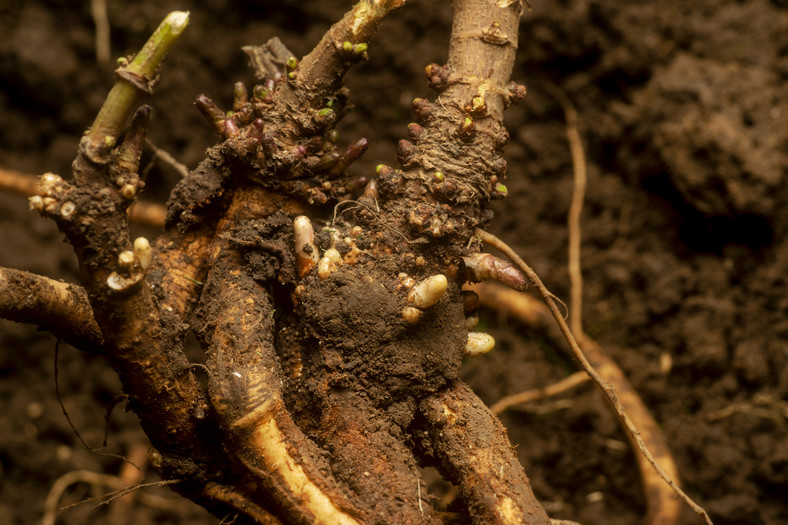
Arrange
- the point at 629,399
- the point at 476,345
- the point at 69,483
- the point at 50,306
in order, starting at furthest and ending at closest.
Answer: the point at 69,483
the point at 629,399
the point at 476,345
the point at 50,306

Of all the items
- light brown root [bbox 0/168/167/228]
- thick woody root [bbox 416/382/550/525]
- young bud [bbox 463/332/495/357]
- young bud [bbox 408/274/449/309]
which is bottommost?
thick woody root [bbox 416/382/550/525]

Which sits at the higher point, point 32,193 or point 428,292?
point 428,292

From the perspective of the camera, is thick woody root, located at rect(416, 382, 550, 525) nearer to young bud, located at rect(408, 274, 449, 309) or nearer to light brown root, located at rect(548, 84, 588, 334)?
young bud, located at rect(408, 274, 449, 309)

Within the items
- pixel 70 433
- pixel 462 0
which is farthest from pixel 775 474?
pixel 70 433

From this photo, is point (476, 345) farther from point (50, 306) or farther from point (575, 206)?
point (575, 206)

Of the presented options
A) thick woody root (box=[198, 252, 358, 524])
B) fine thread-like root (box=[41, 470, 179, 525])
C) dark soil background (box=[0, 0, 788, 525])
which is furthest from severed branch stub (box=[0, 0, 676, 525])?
fine thread-like root (box=[41, 470, 179, 525])

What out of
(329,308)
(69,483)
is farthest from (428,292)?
(69,483)

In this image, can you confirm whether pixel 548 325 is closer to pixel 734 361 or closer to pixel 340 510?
pixel 734 361
